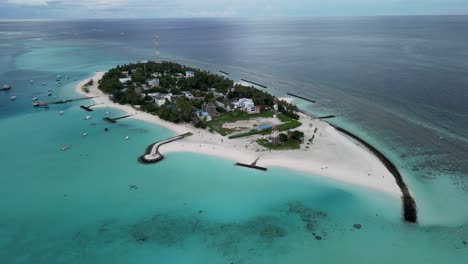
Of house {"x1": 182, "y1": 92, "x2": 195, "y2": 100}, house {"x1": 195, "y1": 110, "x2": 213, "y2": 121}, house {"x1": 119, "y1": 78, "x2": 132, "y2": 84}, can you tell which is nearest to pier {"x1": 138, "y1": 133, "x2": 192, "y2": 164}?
house {"x1": 195, "y1": 110, "x2": 213, "y2": 121}

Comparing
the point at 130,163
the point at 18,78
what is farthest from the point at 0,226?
the point at 18,78

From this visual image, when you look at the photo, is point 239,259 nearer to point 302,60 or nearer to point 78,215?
point 78,215

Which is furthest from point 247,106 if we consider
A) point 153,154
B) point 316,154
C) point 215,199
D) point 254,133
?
point 215,199

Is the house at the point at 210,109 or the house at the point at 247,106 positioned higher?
the house at the point at 247,106

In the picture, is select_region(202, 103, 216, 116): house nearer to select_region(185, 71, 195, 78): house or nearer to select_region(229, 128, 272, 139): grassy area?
select_region(229, 128, 272, 139): grassy area

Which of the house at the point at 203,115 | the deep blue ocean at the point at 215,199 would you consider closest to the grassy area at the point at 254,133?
the deep blue ocean at the point at 215,199

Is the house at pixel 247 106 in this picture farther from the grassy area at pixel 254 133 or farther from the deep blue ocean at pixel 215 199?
the deep blue ocean at pixel 215 199

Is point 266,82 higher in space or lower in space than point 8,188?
higher

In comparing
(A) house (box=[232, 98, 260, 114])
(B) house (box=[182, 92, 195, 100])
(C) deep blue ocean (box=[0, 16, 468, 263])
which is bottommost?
(C) deep blue ocean (box=[0, 16, 468, 263])
